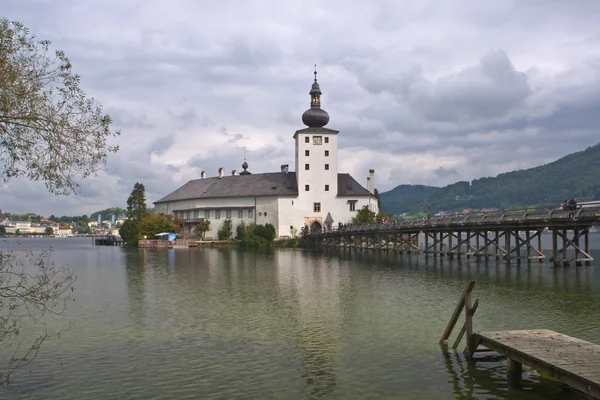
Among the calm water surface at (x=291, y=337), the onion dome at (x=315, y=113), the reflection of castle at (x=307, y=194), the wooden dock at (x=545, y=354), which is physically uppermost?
the onion dome at (x=315, y=113)

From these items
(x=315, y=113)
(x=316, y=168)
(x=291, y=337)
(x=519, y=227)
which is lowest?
(x=291, y=337)

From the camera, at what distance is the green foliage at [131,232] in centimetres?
8705

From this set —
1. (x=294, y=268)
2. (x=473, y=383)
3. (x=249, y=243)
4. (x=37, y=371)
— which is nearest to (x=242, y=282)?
(x=294, y=268)

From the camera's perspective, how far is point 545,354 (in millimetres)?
10258

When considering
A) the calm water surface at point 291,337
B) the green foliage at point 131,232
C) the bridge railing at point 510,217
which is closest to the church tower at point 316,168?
the bridge railing at point 510,217

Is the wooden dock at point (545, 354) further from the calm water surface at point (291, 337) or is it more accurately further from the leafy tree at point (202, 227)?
the leafy tree at point (202, 227)

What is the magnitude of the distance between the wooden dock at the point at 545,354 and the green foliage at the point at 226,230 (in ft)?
225

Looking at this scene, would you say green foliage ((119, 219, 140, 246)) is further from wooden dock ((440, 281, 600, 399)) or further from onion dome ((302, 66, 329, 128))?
wooden dock ((440, 281, 600, 399))

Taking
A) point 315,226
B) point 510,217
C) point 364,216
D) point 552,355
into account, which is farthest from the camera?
point 315,226

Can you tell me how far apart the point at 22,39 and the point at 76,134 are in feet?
6.39

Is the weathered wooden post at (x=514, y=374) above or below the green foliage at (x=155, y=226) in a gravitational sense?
below

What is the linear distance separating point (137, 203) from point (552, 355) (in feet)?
287

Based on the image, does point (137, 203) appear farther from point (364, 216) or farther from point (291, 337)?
point (291, 337)

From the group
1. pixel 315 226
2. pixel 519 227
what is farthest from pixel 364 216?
pixel 519 227
